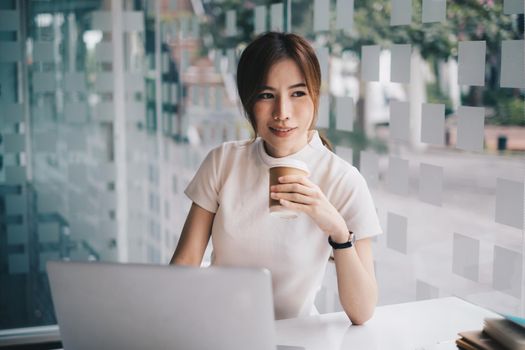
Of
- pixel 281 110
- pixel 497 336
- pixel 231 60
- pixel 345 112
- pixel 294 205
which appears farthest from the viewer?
pixel 231 60

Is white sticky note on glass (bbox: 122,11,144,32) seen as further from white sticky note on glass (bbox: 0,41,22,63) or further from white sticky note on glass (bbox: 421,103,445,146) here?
white sticky note on glass (bbox: 421,103,445,146)

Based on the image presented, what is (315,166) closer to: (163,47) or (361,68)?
(361,68)

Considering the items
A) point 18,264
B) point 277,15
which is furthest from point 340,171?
point 18,264

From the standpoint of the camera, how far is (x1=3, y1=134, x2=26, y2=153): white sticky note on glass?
10.6 ft

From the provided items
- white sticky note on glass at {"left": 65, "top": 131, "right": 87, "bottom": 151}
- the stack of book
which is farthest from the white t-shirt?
white sticky note on glass at {"left": 65, "top": 131, "right": 87, "bottom": 151}

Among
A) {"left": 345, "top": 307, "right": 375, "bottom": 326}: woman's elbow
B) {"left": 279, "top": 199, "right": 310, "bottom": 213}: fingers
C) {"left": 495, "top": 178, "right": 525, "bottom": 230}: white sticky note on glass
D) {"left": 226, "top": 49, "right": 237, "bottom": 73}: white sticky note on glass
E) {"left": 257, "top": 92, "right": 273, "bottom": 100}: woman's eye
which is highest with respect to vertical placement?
{"left": 226, "top": 49, "right": 237, "bottom": 73}: white sticky note on glass

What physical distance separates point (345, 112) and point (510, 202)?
90 centimetres

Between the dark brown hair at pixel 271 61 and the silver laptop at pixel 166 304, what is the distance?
0.81 metres

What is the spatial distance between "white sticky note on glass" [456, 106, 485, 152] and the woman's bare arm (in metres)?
0.76

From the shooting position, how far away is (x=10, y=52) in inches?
125

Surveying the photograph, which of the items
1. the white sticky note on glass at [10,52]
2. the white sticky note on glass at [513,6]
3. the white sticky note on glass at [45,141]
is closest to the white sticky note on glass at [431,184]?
the white sticky note on glass at [513,6]

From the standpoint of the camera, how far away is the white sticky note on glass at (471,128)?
1873 millimetres

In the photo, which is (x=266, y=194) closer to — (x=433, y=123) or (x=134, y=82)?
(x=433, y=123)

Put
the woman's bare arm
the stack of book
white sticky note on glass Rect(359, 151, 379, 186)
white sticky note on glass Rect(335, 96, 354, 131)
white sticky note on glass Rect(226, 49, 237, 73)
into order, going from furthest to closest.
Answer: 1. white sticky note on glass Rect(226, 49, 237, 73)
2. white sticky note on glass Rect(335, 96, 354, 131)
3. white sticky note on glass Rect(359, 151, 379, 186)
4. the woman's bare arm
5. the stack of book
